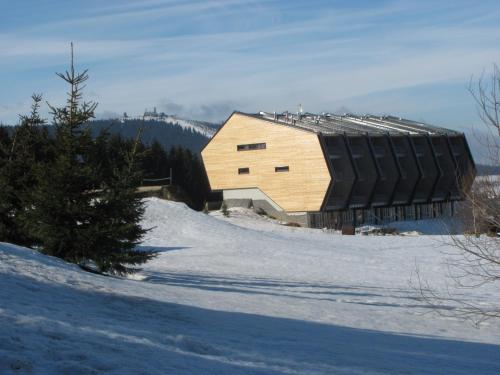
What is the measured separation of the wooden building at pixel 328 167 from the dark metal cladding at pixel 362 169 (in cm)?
9

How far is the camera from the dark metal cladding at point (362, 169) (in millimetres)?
59344

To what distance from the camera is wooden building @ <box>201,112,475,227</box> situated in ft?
184

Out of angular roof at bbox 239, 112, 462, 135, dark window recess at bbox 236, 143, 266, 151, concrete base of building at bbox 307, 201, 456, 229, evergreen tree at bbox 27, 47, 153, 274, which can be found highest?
angular roof at bbox 239, 112, 462, 135

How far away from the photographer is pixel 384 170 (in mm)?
61656

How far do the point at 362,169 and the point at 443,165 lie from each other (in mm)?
12418

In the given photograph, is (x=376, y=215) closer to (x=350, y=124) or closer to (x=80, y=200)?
(x=350, y=124)

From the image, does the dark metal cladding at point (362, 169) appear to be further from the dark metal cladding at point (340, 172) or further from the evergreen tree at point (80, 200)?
the evergreen tree at point (80, 200)

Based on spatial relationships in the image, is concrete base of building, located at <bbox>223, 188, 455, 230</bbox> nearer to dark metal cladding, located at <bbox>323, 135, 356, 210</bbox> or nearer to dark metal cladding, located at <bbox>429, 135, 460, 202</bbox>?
dark metal cladding, located at <bbox>323, 135, 356, 210</bbox>

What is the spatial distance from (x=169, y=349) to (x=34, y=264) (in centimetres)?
637

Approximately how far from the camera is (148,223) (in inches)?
1532

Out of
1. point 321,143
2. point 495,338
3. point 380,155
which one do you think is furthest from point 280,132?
point 495,338

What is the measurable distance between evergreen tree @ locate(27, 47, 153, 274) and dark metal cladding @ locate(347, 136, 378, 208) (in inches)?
1685

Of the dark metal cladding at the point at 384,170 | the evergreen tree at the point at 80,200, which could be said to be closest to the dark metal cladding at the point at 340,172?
the dark metal cladding at the point at 384,170

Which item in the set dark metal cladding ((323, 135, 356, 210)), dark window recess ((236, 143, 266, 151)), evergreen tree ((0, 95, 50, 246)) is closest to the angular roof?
dark metal cladding ((323, 135, 356, 210))
